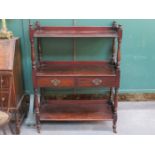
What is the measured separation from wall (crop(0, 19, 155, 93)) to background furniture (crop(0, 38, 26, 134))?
12.4 inches

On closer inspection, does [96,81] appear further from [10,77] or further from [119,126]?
[10,77]

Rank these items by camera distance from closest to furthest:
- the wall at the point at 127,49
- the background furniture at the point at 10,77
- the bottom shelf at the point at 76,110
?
the background furniture at the point at 10,77
the bottom shelf at the point at 76,110
the wall at the point at 127,49

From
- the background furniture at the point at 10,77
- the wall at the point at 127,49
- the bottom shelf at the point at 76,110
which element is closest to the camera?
the background furniture at the point at 10,77

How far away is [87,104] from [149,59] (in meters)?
0.99

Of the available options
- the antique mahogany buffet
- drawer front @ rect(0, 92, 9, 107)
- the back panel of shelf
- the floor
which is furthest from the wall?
drawer front @ rect(0, 92, 9, 107)

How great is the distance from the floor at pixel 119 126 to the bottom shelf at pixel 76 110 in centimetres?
16

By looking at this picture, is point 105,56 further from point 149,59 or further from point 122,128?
point 122,128

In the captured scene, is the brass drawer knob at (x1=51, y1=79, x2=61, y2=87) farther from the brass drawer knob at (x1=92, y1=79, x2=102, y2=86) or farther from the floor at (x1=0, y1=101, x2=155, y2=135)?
the floor at (x1=0, y1=101, x2=155, y2=135)

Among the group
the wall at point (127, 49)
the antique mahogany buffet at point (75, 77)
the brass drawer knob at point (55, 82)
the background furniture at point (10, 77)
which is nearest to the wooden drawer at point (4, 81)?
the background furniture at point (10, 77)

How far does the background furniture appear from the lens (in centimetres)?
223

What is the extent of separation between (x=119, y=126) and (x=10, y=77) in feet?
4.46

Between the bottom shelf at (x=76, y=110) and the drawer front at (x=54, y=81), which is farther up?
the drawer front at (x=54, y=81)

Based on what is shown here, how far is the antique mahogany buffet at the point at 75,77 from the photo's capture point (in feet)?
7.38

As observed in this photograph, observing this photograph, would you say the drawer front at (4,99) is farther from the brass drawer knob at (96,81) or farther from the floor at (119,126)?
the brass drawer knob at (96,81)
